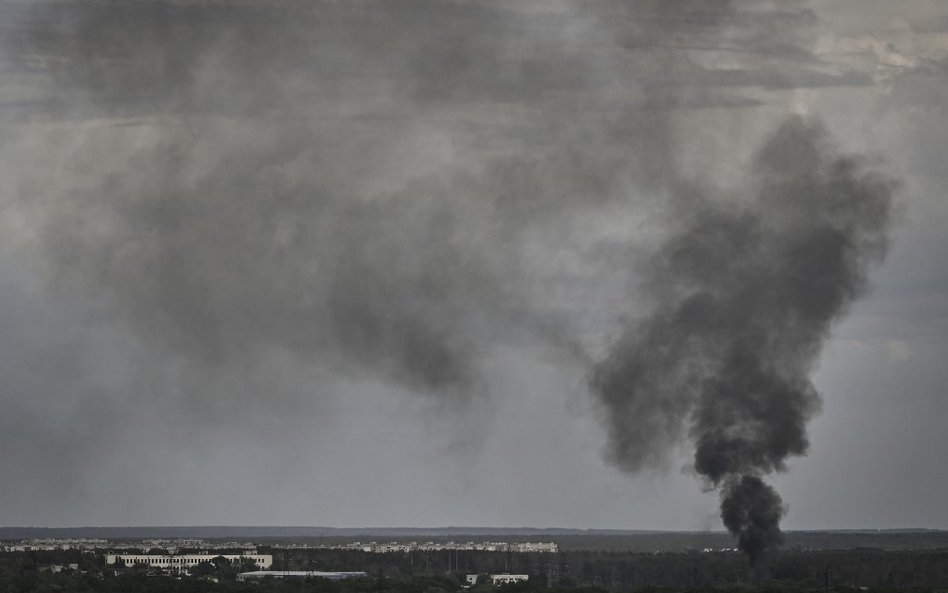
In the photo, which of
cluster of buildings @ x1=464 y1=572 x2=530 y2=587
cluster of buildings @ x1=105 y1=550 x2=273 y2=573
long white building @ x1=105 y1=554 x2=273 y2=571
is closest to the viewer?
cluster of buildings @ x1=464 y1=572 x2=530 y2=587

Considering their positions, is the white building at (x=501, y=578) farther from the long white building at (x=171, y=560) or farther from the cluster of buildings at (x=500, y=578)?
the long white building at (x=171, y=560)

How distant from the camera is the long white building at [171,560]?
176 m

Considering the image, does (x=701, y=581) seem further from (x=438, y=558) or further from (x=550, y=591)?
(x=438, y=558)

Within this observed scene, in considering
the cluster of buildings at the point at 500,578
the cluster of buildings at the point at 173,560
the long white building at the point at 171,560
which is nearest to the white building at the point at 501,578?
the cluster of buildings at the point at 500,578

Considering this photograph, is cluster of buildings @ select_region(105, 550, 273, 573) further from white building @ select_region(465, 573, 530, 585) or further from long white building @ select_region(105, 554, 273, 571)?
white building @ select_region(465, 573, 530, 585)

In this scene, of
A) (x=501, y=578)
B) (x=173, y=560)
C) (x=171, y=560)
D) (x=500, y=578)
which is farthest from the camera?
(x=173, y=560)

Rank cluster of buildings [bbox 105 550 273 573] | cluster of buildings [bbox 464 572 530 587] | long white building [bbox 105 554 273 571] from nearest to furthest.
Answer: cluster of buildings [bbox 464 572 530 587] → cluster of buildings [bbox 105 550 273 573] → long white building [bbox 105 554 273 571]

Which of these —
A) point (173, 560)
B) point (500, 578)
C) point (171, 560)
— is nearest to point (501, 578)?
point (500, 578)

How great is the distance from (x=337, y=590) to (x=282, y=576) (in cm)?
2555

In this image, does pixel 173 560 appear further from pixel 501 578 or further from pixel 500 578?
pixel 501 578

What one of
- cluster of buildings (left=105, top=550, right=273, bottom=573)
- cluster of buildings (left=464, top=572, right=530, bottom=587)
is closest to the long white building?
cluster of buildings (left=105, top=550, right=273, bottom=573)

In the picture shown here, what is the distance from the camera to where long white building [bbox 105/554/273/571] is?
175750 mm

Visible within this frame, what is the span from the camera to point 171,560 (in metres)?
185

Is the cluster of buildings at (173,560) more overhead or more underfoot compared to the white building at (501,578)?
more overhead
